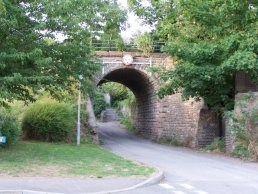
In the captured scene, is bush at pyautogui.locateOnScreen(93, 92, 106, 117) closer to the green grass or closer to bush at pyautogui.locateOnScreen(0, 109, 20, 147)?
bush at pyautogui.locateOnScreen(0, 109, 20, 147)

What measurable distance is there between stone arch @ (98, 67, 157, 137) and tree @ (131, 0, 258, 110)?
8.46 metres

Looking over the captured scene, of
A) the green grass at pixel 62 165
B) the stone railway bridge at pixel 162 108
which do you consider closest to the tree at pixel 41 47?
the green grass at pixel 62 165

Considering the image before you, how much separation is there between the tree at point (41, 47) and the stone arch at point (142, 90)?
14245mm

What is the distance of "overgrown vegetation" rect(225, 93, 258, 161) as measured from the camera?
19.8 m

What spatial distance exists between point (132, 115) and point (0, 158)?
2880 centimetres

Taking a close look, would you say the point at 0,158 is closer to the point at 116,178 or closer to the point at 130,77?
the point at 116,178

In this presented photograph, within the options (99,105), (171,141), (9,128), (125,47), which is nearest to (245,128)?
(9,128)

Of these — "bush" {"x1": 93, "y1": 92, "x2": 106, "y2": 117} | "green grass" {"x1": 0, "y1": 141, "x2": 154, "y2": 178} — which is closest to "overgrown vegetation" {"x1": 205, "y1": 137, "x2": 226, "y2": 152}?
"green grass" {"x1": 0, "y1": 141, "x2": 154, "y2": 178}

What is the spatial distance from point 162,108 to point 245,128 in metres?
12.3

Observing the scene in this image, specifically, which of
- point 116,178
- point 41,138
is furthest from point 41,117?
point 116,178

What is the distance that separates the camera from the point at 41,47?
16.3 m

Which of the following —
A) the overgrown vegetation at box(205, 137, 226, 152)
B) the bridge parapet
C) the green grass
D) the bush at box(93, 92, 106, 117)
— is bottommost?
the green grass

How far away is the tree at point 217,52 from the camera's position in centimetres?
2017

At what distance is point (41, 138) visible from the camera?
25156 mm
